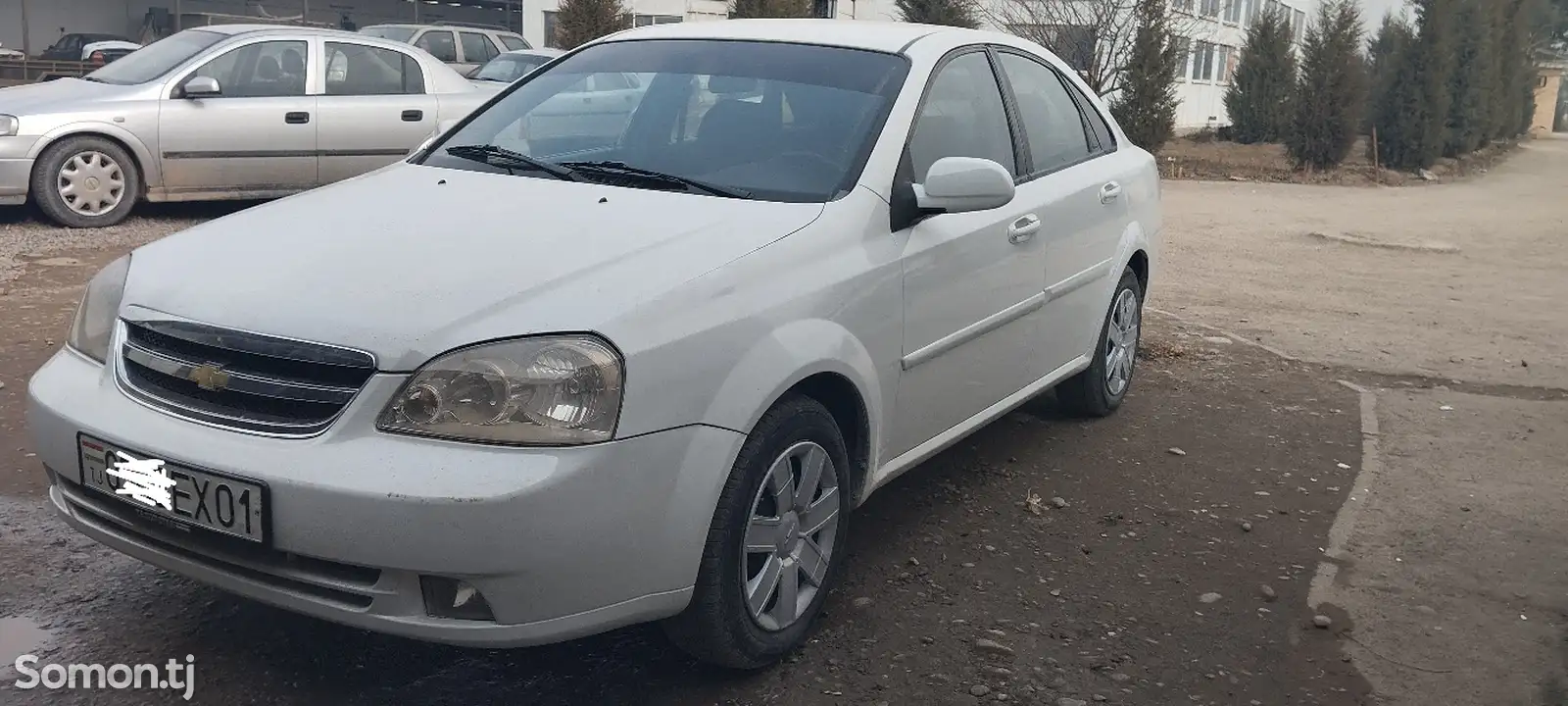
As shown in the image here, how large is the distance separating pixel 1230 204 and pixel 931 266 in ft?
46.4

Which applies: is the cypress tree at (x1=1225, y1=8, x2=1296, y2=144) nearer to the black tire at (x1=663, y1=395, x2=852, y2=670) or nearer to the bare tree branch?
the bare tree branch

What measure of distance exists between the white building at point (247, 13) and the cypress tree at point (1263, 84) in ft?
29.6

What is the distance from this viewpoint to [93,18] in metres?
39.3

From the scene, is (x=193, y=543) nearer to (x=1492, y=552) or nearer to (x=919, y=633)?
(x=919, y=633)

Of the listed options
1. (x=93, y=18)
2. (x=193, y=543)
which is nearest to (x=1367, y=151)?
(x=193, y=543)

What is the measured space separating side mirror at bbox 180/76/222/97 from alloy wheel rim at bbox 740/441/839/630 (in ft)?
25.1

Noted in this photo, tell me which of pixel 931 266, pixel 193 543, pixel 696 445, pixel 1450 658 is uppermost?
pixel 931 266

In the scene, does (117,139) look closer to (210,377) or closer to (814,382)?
(210,377)

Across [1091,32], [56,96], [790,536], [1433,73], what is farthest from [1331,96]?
[790,536]

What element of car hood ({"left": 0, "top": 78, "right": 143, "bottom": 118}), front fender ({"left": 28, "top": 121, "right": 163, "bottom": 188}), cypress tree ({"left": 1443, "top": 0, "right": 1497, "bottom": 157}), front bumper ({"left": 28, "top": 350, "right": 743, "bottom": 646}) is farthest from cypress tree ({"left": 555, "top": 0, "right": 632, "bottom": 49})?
front bumper ({"left": 28, "top": 350, "right": 743, "bottom": 646})

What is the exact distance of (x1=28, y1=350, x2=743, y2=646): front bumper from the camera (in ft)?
A: 8.82

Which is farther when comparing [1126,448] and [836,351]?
[1126,448]

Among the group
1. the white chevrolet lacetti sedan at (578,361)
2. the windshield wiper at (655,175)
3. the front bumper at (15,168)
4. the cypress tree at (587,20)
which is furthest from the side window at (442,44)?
the windshield wiper at (655,175)

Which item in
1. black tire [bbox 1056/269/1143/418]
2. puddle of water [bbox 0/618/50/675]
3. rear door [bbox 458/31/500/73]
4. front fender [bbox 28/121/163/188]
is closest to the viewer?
puddle of water [bbox 0/618/50/675]
